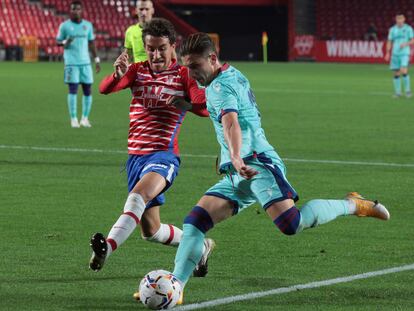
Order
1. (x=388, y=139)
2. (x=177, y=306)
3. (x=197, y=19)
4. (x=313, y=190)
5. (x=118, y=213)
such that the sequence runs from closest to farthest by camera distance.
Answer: (x=177, y=306) → (x=118, y=213) → (x=313, y=190) → (x=388, y=139) → (x=197, y=19)

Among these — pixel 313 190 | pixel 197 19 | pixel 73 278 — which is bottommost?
pixel 197 19

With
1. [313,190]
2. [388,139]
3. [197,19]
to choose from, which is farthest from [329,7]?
[313,190]

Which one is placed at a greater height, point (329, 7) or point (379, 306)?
point (379, 306)

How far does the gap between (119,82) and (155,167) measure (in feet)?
2.39

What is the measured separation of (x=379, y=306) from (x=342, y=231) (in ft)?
9.92

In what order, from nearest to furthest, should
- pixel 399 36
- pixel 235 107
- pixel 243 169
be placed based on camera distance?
pixel 243 169, pixel 235 107, pixel 399 36

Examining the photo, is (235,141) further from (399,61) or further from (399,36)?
(399,36)

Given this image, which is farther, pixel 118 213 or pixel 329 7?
pixel 329 7

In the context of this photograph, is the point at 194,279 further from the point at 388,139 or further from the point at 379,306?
the point at 388,139

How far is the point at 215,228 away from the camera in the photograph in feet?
33.2

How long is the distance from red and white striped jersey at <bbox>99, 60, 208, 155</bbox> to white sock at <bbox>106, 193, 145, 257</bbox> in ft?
1.89

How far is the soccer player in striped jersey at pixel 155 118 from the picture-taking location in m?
7.88

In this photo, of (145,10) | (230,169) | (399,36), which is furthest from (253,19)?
(230,169)

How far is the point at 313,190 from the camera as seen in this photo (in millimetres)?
12539
